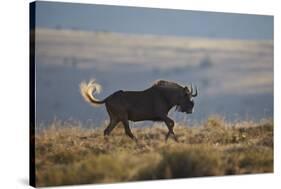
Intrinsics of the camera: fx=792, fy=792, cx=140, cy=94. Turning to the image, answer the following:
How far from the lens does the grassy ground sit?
32.8ft

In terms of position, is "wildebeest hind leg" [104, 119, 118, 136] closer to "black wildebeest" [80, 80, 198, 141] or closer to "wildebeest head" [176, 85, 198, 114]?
"black wildebeest" [80, 80, 198, 141]

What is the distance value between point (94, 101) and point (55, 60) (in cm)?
75

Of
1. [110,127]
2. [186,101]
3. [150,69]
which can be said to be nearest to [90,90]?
[110,127]

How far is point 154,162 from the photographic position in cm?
1055

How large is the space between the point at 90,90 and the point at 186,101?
4.79ft

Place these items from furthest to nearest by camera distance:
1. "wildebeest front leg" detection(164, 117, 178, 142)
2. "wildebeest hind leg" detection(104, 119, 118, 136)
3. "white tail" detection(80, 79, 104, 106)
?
1. "wildebeest front leg" detection(164, 117, 178, 142)
2. "wildebeest hind leg" detection(104, 119, 118, 136)
3. "white tail" detection(80, 79, 104, 106)

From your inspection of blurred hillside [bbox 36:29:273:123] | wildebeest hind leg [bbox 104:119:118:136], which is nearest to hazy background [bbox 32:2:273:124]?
blurred hillside [bbox 36:29:273:123]

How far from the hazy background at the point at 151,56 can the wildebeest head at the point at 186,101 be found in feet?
0.27

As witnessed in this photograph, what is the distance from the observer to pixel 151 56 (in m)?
10.7

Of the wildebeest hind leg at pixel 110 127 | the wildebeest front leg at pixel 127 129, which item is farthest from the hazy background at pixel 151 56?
the wildebeest front leg at pixel 127 129

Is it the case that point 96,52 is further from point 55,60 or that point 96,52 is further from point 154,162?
point 154,162

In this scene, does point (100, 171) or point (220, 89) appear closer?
point (100, 171)

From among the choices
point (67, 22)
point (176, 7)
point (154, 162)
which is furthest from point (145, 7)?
point (154, 162)

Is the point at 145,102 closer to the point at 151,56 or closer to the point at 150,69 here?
the point at 150,69
